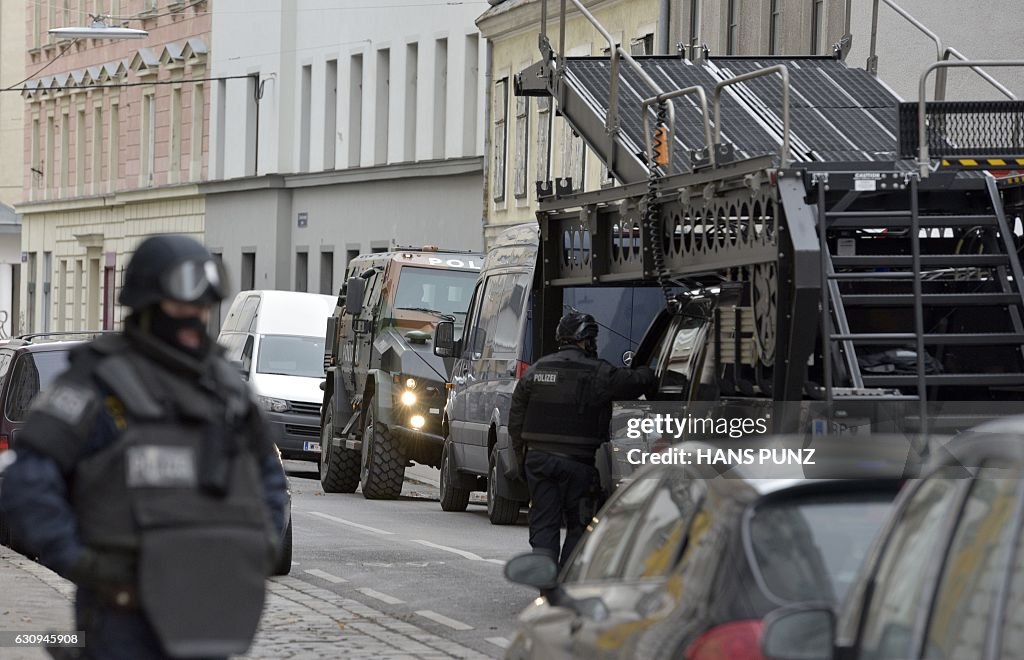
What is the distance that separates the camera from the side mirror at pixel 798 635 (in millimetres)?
4344

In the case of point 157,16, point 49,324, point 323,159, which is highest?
point 157,16

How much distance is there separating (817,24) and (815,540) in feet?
83.7

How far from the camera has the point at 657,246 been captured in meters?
13.0

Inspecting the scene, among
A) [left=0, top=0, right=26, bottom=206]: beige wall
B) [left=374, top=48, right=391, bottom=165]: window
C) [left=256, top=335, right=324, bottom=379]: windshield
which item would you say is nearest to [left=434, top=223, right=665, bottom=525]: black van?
[left=256, top=335, right=324, bottom=379]: windshield

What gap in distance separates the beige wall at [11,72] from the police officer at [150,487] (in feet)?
219

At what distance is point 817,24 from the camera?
30.2 meters

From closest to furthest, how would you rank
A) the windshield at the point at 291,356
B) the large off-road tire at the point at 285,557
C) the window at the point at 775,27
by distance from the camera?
1. the large off-road tire at the point at 285,557
2. the windshield at the point at 291,356
3. the window at the point at 775,27

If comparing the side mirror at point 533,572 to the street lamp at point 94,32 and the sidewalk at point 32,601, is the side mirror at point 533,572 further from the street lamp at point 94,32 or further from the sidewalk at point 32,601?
the street lamp at point 94,32

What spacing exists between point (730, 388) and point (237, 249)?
41.5 metres

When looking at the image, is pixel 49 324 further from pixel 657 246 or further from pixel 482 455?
pixel 657 246

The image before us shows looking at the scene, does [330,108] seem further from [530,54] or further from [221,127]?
[530,54]

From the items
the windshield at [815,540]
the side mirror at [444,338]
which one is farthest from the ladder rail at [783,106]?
the side mirror at [444,338]

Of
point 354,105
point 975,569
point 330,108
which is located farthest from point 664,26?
point 975,569

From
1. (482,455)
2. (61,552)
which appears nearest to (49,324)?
(482,455)
